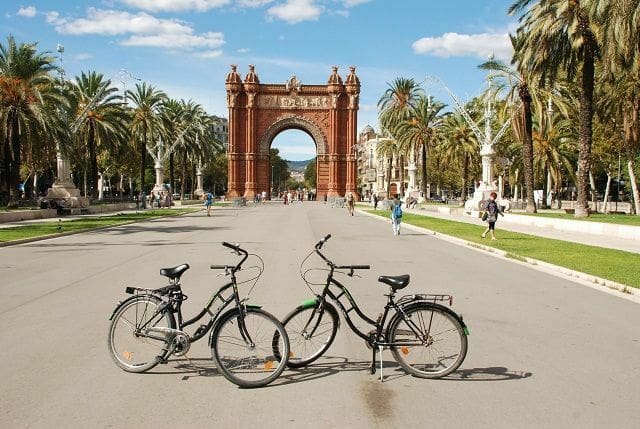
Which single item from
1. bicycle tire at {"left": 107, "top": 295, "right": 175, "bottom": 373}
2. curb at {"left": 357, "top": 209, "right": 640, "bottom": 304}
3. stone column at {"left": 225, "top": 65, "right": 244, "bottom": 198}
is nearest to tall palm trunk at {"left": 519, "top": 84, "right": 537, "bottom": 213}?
curb at {"left": 357, "top": 209, "right": 640, "bottom": 304}

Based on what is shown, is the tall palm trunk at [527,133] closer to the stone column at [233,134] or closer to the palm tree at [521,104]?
the palm tree at [521,104]

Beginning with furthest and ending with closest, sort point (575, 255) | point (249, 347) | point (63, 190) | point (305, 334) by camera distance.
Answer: point (63, 190) < point (575, 255) < point (305, 334) < point (249, 347)

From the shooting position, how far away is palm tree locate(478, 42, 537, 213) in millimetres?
38812

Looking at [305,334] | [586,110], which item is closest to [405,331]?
[305,334]

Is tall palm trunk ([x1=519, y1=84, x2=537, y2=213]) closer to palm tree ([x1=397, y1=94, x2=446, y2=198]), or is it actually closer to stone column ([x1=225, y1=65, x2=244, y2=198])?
palm tree ([x1=397, y1=94, x2=446, y2=198])

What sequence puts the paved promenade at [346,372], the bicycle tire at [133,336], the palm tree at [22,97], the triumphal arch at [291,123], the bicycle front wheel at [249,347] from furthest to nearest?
the triumphal arch at [291,123] → the palm tree at [22,97] → the bicycle tire at [133,336] → the bicycle front wheel at [249,347] → the paved promenade at [346,372]

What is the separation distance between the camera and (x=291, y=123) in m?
88.7

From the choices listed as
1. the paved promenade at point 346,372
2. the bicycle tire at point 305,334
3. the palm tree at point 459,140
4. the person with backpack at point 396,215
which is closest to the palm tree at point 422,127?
the palm tree at point 459,140

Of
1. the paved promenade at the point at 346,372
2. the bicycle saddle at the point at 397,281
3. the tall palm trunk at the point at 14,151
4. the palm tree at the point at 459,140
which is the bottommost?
the paved promenade at the point at 346,372

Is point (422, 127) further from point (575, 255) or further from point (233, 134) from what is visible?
point (575, 255)

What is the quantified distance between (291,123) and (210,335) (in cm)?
8423

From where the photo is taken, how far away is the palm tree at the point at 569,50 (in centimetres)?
3038

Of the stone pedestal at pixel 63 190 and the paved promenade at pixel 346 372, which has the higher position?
the stone pedestal at pixel 63 190

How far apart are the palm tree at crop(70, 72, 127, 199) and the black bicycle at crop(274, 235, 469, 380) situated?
44050 millimetres
